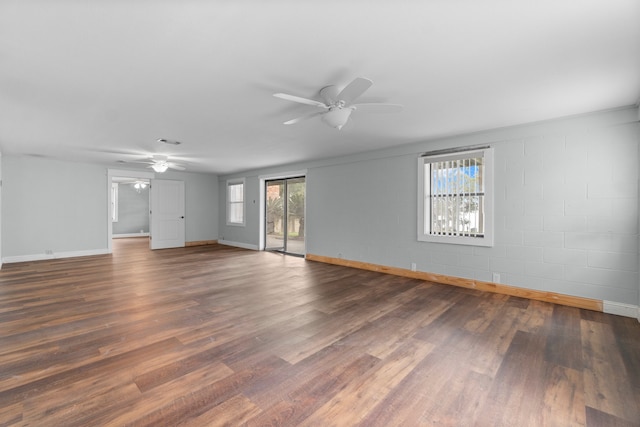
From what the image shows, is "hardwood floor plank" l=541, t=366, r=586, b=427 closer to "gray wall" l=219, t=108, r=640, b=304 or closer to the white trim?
"gray wall" l=219, t=108, r=640, b=304

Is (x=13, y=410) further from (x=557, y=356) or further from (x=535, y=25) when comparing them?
(x=535, y=25)

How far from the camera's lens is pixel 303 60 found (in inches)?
83.6

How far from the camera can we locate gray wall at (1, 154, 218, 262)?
238 inches

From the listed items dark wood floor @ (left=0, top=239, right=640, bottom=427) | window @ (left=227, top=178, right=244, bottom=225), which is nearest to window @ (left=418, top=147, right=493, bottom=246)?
dark wood floor @ (left=0, top=239, right=640, bottom=427)

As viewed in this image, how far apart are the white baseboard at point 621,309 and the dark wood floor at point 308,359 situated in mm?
117

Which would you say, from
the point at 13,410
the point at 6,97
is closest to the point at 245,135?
the point at 6,97

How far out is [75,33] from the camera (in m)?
1.80

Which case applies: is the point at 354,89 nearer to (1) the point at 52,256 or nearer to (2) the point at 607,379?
(2) the point at 607,379

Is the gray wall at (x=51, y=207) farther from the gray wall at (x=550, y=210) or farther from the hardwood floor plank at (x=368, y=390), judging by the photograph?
the hardwood floor plank at (x=368, y=390)

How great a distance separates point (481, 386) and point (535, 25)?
236 cm

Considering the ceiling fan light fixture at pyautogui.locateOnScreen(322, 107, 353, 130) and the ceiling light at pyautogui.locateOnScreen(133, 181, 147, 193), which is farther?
the ceiling light at pyautogui.locateOnScreen(133, 181, 147, 193)

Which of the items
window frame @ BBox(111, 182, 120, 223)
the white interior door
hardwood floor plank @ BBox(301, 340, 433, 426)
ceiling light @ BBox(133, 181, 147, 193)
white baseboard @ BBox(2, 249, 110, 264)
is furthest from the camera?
ceiling light @ BBox(133, 181, 147, 193)

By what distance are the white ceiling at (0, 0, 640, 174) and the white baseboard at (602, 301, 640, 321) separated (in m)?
2.21

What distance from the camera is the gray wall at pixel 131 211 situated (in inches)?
423
